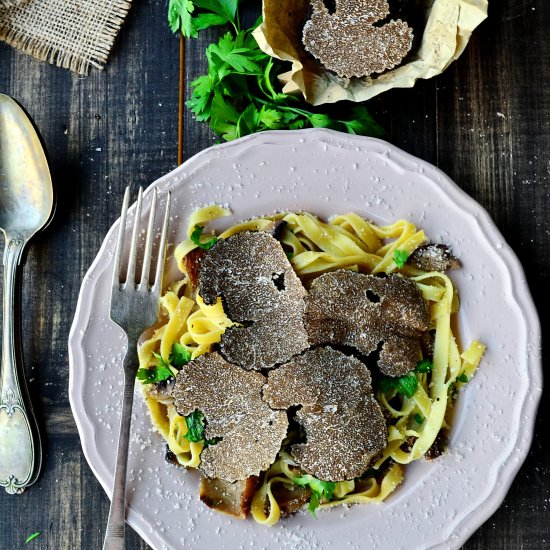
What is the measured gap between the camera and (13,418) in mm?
2998

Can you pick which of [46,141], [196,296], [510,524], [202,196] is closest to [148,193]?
[202,196]

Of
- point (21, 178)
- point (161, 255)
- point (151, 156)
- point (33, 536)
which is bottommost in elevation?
point (33, 536)

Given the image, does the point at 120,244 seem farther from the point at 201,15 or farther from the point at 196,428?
the point at 201,15

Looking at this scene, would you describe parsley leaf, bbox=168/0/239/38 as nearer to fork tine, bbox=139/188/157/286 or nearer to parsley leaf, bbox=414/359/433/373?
fork tine, bbox=139/188/157/286

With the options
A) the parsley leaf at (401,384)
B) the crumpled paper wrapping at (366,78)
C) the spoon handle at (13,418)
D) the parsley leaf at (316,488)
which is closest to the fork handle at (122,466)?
the spoon handle at (13,418)

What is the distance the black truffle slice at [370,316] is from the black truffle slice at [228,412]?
0.32m

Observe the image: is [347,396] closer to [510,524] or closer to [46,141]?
[510,524]

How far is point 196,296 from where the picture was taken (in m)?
2.87

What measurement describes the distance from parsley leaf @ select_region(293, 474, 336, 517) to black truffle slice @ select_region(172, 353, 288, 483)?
18cm

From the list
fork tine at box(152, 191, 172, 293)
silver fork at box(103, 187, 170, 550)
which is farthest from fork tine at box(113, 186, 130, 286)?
fork tine at box(152, 191, 172, 293)

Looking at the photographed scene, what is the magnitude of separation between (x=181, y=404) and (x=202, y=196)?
823 millimetres

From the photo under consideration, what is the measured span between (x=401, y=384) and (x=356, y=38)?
4.55 feet

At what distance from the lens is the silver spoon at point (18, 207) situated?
120 inches

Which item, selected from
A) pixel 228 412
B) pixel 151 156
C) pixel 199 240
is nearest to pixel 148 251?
pixel 199 240
